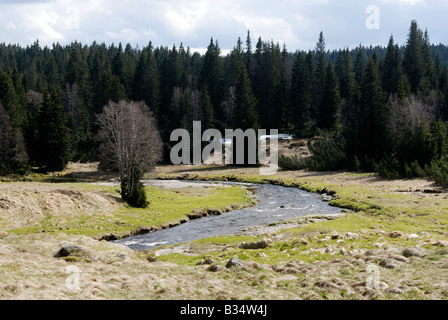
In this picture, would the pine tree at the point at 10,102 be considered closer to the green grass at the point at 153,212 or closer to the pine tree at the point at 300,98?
the green grass at the point at 153,212

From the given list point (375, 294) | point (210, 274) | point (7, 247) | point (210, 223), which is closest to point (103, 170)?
point (210, 223)

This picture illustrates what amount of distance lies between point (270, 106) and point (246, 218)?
263ft

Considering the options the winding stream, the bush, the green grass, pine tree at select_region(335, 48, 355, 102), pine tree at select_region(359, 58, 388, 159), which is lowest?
the winding stream

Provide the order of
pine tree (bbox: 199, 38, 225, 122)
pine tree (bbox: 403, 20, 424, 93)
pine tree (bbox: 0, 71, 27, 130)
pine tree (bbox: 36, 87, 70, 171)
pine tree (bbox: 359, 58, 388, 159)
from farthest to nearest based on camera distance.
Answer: pine tree (bbox: 199, 38, 225, 122) < pine tree (bbox: 403, 20, 424, 93) < pine tree (bbox: 0, 71, 27, 130) < pine tree (bbox: 36, 87, 70, 171) < pine tree (bbox: 359, 58, 388, 159)

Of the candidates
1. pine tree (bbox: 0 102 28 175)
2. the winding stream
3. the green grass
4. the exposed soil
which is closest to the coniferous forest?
pine tree (bbox: 0 102 28 175)

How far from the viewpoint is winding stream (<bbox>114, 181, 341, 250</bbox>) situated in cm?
3372

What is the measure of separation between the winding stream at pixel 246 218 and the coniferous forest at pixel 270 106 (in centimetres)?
1575

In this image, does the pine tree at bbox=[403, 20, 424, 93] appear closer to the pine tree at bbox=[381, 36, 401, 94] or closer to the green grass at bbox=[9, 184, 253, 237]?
the pine tree at bbox=[381, 36, 401, 94]

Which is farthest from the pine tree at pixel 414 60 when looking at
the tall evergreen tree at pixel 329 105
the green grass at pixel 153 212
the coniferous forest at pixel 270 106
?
the green grass at pixel 153 212

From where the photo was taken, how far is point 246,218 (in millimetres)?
42250

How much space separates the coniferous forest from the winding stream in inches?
620

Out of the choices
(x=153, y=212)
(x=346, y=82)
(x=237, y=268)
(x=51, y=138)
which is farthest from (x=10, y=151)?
(x=346, y=82)

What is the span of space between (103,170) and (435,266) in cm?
6912
